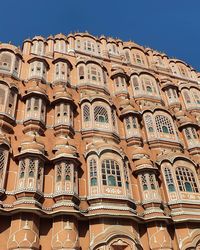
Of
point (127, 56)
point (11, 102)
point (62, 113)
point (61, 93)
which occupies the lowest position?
point (62, 113)

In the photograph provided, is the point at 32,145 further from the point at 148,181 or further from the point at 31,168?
the point at 148,181

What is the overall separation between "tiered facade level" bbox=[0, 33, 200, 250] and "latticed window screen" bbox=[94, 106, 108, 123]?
80 mm

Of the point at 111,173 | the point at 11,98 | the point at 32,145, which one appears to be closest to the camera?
the point at 32,145

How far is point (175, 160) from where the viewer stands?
1902 centimetres

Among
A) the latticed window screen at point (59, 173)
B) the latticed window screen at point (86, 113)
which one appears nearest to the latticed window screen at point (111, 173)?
the latticed window screen at point (59, 173)

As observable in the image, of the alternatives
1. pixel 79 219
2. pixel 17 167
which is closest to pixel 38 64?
pixel 17 167

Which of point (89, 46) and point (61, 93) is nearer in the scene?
point (61, 93)

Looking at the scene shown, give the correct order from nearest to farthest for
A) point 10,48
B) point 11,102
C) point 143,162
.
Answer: point 143,162
point 11,102
point 10,48

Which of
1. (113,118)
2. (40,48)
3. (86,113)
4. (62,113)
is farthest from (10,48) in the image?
(113,118)

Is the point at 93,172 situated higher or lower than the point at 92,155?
lower

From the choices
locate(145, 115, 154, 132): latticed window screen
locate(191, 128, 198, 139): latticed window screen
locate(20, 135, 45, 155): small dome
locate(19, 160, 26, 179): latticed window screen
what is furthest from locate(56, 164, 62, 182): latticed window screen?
locate(191, 128, 198, 139): latticed window screen

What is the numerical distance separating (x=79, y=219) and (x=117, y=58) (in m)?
18.8

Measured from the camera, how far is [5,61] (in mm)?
22766

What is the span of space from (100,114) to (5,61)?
9.00m
